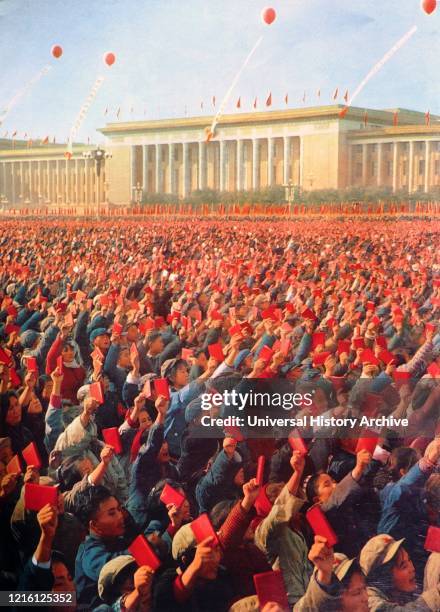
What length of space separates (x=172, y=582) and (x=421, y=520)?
1119 mm

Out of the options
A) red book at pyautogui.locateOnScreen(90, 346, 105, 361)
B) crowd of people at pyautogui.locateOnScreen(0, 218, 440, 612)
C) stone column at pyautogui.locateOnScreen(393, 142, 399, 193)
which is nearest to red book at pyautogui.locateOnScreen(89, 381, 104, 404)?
crowd of people at pyautogui.locateOnScreen(0, 218, 440, 612)

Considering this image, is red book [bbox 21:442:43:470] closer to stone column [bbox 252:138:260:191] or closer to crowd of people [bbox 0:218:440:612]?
crowd of people [bbox 0:218:440:612]

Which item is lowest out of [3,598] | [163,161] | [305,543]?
[3,598]

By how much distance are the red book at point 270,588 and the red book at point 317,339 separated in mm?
1025

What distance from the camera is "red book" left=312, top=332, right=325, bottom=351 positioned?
14.4 feet

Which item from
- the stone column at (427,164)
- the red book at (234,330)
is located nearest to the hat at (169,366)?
the red book at (234,330)

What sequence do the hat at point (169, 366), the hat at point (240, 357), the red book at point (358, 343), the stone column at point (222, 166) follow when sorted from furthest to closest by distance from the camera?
1. the stone column at point (222, 166)
2. the hat at point (169, 366)
3. the hat at point (240, 357)
4. the red book at point (358, 343)

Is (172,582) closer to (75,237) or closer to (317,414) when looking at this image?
(317,414)

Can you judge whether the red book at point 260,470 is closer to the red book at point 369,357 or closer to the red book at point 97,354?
the red book at point 369,357

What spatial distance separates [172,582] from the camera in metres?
4.21

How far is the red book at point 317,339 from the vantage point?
4.39 metres

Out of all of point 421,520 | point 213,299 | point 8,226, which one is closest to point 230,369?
point 213,299

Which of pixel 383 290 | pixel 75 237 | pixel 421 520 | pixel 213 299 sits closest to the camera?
pixel 421 520

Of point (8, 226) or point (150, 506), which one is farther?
point (8, 226)
